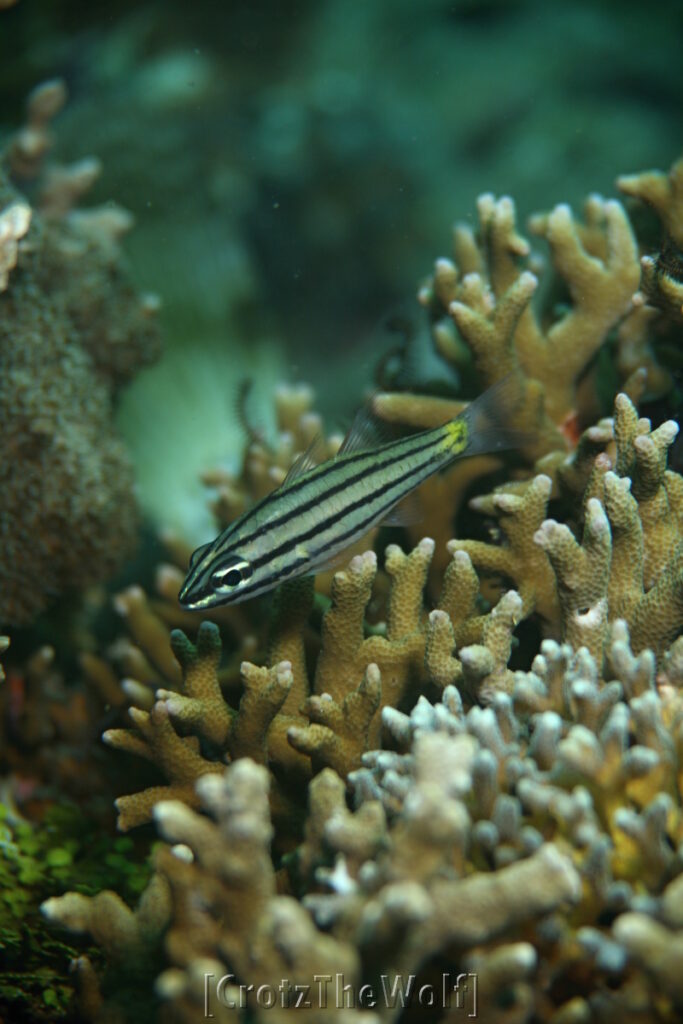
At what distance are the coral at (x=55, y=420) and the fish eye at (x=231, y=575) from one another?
5.48ft

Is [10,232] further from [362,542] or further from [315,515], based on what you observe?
[362,542]

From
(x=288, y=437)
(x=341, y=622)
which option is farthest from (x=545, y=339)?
(x=341, y=622)

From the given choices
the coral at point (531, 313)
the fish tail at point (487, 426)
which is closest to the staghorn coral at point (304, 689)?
the fish tail at point (487, 426)

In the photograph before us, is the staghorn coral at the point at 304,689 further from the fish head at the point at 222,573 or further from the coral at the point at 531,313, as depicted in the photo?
the coral at the point at 531,313

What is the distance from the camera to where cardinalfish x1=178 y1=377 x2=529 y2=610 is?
2.50m

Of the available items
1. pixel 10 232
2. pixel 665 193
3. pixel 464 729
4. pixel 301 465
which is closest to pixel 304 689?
Answer: pixel 301 465

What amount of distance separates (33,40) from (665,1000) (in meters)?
7.11

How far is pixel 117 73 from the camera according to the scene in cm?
591

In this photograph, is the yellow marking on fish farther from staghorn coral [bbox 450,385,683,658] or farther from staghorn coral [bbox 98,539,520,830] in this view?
staghorn coral [bbox 98,539,520,830]

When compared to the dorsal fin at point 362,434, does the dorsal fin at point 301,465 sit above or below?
above

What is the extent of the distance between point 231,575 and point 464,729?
0.91 meters

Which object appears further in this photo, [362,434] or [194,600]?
[362,434]

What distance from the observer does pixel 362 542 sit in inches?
137

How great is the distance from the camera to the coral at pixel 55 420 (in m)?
3.67
